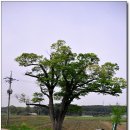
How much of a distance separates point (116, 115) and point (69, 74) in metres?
0.94

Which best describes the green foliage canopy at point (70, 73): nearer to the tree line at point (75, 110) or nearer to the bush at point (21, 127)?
the tree line at point (75, 110)

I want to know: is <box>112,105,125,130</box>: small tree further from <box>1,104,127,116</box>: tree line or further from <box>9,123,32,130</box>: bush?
<box>9,123,32,130</box>: bush

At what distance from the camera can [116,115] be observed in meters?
5.44

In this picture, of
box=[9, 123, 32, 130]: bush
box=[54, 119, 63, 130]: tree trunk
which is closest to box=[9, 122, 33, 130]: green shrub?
box=[9, 123, 32, 130]: bush

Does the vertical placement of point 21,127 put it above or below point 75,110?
below

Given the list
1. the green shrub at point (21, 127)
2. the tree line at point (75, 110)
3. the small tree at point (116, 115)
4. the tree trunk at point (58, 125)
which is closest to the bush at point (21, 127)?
the green shrub at point (21, 127)

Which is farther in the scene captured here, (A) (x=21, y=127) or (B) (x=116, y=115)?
(A) (x=21, y=127)

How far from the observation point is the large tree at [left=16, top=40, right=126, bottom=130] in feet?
17.2

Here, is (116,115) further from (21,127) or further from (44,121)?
(21,127)

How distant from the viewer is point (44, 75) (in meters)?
5.32

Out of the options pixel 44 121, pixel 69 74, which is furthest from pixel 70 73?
pixel 44 121

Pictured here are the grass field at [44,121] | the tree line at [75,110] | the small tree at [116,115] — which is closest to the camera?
the small tree at [116,115]

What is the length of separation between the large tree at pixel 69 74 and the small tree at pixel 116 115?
0.73 ft

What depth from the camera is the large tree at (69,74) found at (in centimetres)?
525
